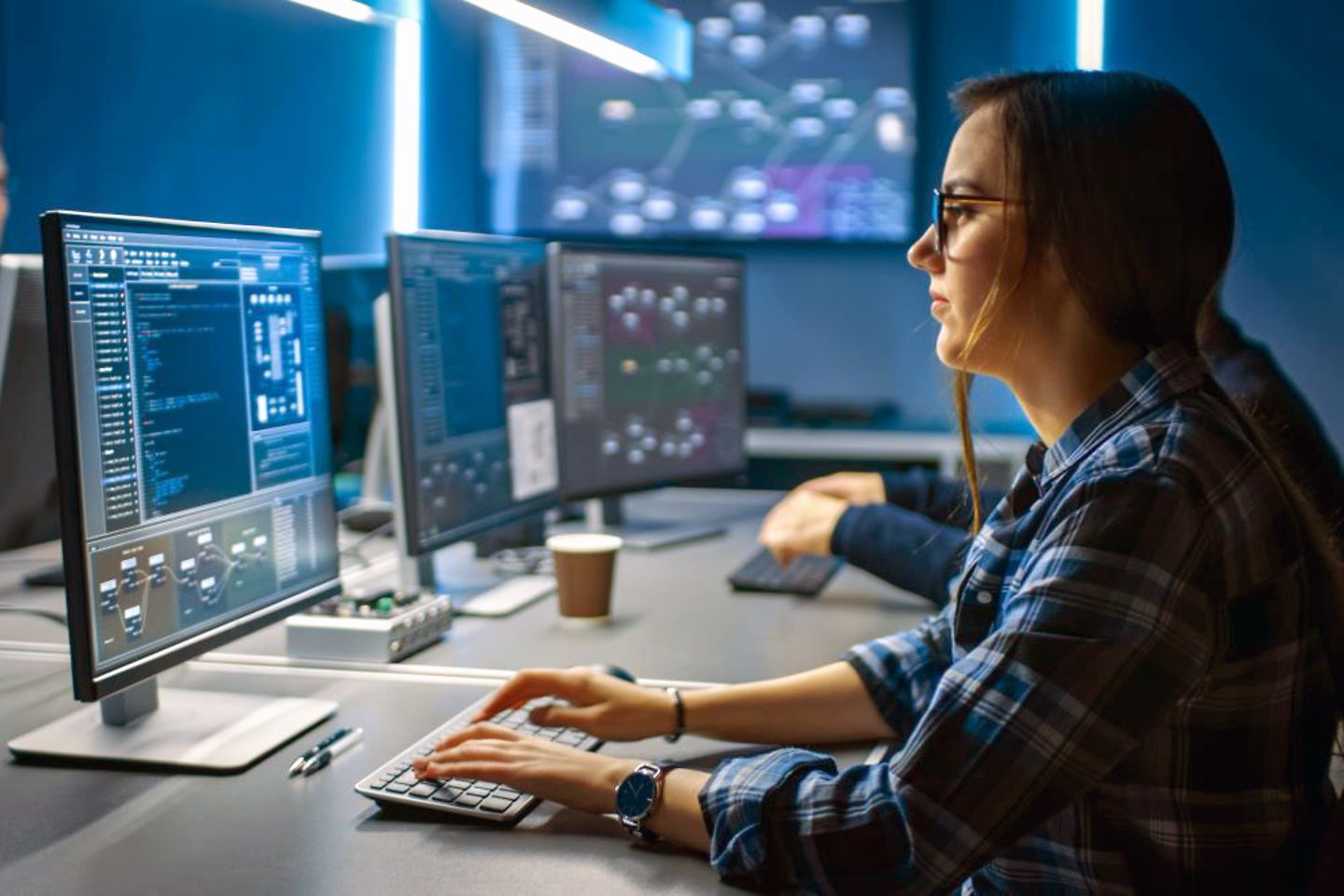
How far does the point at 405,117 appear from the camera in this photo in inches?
161

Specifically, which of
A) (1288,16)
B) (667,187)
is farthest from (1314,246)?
(667,187)

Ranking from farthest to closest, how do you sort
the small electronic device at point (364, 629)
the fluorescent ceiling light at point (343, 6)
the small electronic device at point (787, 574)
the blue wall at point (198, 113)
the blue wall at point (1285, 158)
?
the blue wall at point (1285, 158) → the blue wall at point (198, 113) → the fluorescent ceiling light at point (343, 6) → the small electronic device at point (787, 574) → the small electronic device at point (364, 629)

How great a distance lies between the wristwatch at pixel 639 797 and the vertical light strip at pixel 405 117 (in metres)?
3.25

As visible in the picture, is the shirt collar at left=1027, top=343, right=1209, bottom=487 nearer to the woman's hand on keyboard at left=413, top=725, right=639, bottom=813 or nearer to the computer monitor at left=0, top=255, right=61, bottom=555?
the woman's hand on keyboard at left=413, top=725, right=639, bottom=813

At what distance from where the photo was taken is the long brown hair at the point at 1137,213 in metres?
1.00

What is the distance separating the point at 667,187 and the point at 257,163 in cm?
130

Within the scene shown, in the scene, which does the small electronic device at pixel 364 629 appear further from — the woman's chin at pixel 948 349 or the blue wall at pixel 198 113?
the blue wall at pixel 198 113

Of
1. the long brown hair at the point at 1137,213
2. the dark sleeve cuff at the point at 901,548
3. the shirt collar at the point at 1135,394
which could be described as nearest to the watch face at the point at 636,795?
the shirt collar at the point at 1135,394

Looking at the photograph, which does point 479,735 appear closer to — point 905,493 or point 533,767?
point 533,767

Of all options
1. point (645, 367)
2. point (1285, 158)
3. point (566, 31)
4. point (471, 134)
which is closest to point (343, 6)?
point (566, 31)

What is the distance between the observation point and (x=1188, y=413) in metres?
0.97

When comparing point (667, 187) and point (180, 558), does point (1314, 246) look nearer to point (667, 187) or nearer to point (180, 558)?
point (667, 187)

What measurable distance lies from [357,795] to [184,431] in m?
0.39

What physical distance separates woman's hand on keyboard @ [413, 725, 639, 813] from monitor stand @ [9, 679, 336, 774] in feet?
0.71
